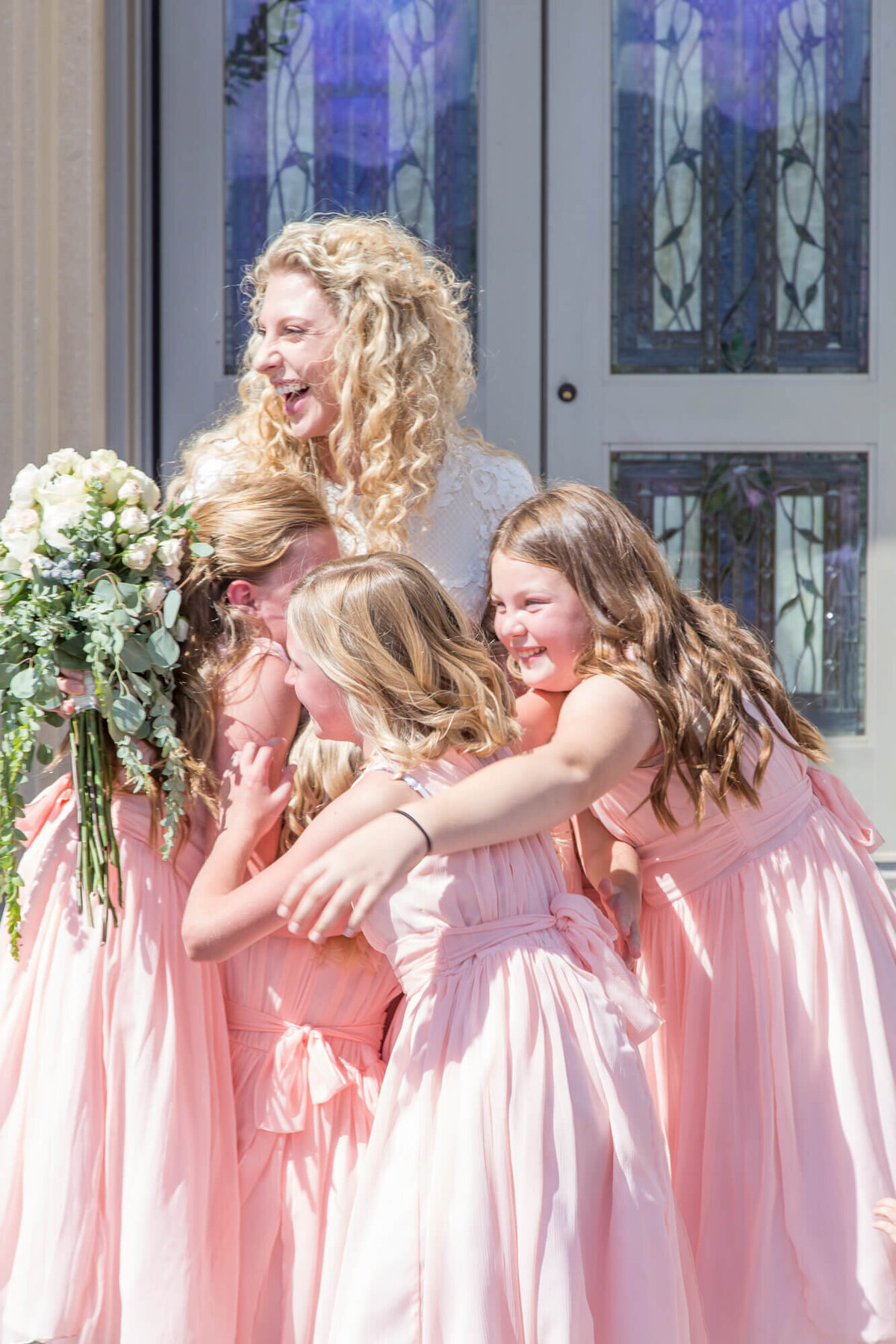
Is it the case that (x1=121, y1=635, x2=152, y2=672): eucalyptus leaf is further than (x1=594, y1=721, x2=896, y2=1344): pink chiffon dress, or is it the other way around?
(x1=594, y1=721, x2=896, y2=1344): pink chiffon dress

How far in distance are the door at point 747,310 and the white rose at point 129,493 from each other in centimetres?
164

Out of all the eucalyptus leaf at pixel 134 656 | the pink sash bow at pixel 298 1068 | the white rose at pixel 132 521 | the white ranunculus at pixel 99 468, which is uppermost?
the white ranunculus at pixel 99 468

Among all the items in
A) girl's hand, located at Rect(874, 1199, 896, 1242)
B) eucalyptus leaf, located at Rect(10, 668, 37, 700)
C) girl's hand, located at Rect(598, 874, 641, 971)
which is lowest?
girl's hand, located at Rect(874, 1199, 896, 1242)

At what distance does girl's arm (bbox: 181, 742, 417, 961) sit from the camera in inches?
68.6

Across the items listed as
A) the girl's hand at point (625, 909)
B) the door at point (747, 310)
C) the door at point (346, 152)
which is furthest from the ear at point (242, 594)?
the door at point (747, 310)

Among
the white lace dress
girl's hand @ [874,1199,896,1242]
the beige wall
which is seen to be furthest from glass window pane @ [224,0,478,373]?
girl's hand @ [874,1199,896,1242]

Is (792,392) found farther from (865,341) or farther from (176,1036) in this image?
(176,1036)

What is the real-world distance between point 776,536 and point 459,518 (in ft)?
4.16

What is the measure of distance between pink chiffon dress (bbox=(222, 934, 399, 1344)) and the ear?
0.53 m

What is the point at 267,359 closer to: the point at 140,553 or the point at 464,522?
the point at 464,522

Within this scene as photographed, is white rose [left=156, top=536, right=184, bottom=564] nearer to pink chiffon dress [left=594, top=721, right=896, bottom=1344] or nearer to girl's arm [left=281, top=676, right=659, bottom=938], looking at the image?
girl's arm [left=281, top=676, right=659, bottom=938]

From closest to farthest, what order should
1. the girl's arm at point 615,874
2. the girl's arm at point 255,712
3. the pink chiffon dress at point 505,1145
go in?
the pink chiffon dress at point 505,1145, the girl's arm at point 255,712, the girl's arm at point 615,874

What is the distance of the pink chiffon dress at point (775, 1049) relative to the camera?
1.94 m

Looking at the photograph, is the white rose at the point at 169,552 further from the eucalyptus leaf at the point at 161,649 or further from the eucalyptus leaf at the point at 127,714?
the eucalyptus leaf at the point at 127,714
